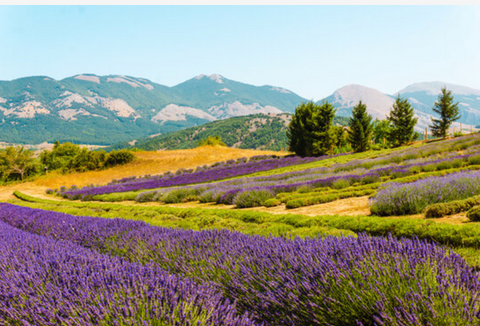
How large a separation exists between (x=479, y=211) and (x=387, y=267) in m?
3.78

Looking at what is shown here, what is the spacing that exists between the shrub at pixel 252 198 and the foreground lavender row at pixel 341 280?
7.34 m

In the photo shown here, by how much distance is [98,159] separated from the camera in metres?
46.8

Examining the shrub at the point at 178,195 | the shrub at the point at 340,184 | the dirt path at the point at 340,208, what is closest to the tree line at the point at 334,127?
the shrub at the point at 178,195

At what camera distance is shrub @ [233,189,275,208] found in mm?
11375

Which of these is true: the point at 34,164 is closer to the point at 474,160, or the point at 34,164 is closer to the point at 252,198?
the point at 252,198

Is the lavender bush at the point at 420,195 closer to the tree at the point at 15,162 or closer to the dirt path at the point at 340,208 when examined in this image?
the dirt path at the point at 340,208

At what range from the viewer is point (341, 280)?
2.45 meters

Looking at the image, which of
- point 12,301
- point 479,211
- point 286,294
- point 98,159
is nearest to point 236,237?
point 286,294

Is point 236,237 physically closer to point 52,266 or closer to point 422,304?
point 52,266

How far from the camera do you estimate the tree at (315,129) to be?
38.2m

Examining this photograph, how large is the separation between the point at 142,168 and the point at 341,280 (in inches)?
1741

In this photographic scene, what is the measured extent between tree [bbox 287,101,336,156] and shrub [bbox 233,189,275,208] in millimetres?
27526

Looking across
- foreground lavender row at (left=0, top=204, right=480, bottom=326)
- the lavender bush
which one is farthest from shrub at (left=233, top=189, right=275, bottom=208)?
foreground lavender row at (left=0, top=204, right=480, bottom=326)

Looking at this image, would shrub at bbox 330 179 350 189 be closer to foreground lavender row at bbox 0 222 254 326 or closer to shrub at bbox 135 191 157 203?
foreground lavender row at bbox 0 222 254 326
